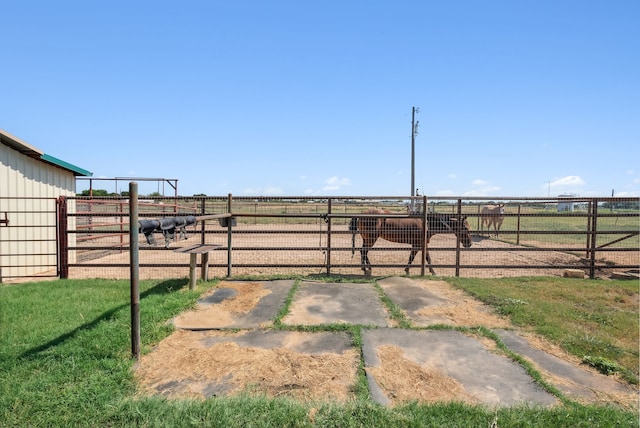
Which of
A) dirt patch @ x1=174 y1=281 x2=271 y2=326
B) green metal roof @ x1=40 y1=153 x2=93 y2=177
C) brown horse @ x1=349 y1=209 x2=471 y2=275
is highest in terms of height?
green metal roof @ x1=40 y1=153 x2=93 y2=177

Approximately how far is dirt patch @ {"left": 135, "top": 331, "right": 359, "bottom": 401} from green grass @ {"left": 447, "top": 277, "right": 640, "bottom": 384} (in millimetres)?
2270

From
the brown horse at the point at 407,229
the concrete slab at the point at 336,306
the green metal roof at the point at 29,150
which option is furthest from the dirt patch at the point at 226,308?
the green metal roof at the point at 29,150

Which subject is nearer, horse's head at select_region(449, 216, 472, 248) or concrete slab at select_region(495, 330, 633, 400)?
concrete slab at select_region(495, 330, 633, 400)

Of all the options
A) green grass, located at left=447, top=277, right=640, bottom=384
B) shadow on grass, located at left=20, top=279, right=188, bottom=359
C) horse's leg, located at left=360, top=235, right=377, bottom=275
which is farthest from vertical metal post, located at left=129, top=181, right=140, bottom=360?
horse's leg, located at left=360, top=235, right=377, bottom=275

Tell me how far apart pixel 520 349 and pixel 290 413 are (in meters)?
→ 2.45

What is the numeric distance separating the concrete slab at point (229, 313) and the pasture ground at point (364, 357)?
1 cm

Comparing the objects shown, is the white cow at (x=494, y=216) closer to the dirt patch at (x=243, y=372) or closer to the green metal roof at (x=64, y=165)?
the dirt patch at (x=243, y=372)

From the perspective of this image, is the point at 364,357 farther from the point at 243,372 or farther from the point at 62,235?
the point at 62,235

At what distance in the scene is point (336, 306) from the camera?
184 inches

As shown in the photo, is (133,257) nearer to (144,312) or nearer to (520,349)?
(144,312)

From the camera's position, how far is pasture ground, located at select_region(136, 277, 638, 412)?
254 centimetres

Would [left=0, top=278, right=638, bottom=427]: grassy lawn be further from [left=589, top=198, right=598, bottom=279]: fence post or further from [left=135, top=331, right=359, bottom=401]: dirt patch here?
[left=589, top=198, right=598, bottom=279]: fence post

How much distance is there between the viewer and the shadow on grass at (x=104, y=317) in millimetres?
3022

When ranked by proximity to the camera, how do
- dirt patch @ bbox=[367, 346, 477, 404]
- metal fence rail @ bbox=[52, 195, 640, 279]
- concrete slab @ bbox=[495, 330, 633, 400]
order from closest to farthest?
dirt patch @ bbox=[367, 346, 477, 404] < concrete slab @ bbox=[495, 330, 633, 400] < metal fence rail @ bbox=[52, 195, 640, 279]
